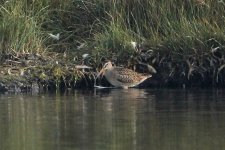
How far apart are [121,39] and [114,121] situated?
19.5ft

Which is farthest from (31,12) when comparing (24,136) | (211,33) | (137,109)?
(24,136)

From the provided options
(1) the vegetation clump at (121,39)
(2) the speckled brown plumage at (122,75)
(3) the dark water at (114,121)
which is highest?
(1) the vegetation clump at (121,39)

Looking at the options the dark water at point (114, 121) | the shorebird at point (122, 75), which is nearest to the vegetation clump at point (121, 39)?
the shorebird at point (122, 75)

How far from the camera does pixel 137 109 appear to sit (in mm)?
13305

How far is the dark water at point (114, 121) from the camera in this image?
1025 centimetres

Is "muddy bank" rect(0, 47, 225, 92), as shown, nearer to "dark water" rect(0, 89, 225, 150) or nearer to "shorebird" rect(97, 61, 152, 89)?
"shorebird" rect(97, 61, 152, 89)

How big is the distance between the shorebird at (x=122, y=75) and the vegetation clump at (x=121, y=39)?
0.33m

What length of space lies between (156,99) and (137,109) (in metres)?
1.48

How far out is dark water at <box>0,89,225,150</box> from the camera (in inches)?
404

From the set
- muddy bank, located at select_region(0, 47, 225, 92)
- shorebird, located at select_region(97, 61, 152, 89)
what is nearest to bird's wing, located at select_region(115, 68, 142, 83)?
shorebird, located at select_region(97, 61, 152, 89)

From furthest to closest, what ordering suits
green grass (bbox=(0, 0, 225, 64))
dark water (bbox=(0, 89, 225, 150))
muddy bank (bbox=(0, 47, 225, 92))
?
green grass (bbox=(0, 0, 225, 64)), muddy bank (bbox=(0, 47, 225, 92)), dark water (bbox=(0, 89, 225, 150))

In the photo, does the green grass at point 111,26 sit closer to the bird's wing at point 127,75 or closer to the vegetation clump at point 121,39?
the vegetation clump at point 121,39

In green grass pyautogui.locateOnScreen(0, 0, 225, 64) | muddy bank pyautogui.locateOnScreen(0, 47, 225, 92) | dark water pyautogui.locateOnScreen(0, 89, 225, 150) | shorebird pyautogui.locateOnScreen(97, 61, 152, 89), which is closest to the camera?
dark water pyautogui.locateOnScreen(0, 89, 225, 150)

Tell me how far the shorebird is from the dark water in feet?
3.38
